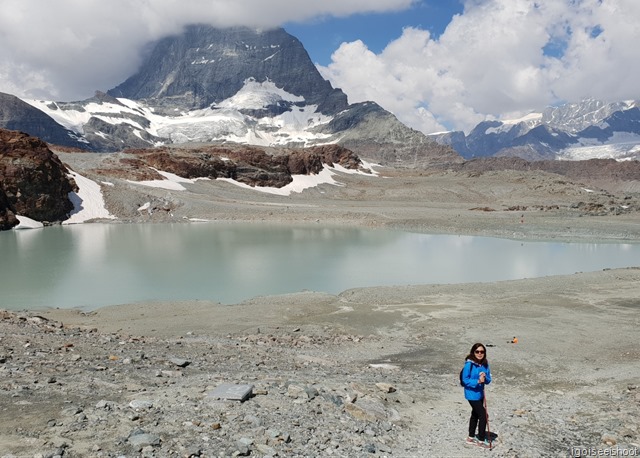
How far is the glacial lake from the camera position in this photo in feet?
73.9

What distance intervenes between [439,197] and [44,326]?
9108cm

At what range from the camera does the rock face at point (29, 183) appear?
177 feet

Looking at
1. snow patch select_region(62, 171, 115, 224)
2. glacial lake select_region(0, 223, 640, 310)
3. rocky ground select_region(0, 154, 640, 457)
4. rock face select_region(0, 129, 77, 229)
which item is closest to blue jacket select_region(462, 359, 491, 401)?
rocky ground select_region(0, 154, 640, 457)

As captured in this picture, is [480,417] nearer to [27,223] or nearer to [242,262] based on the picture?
[242,262]

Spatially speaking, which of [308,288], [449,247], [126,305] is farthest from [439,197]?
[126,305]

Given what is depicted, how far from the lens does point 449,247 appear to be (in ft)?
134

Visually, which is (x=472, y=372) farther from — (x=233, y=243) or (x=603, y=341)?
(x=233, y=243)

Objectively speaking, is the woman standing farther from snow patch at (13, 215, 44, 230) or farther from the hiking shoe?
snow patch at (13, 215, 44, 230)

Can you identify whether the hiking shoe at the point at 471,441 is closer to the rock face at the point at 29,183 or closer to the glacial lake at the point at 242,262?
the glacial lake at the point at 242,262

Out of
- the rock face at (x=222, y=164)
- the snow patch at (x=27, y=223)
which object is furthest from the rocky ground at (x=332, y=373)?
the rock face at (x=222, y=164)

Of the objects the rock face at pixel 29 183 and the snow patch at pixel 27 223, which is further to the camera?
the rock face at pixel 29 183

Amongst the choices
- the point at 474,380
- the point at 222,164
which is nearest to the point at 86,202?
the point at 222,164

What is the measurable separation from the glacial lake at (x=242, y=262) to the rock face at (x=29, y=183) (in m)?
5.27

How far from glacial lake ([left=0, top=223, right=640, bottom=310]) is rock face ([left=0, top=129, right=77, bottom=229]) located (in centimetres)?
527
